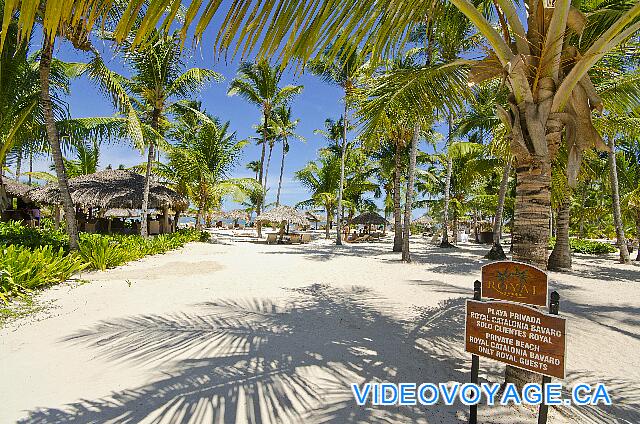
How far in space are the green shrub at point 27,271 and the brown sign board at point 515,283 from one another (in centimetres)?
677

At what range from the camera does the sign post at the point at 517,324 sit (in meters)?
2.42

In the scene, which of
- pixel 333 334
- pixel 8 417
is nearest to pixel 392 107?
pixel 333 334

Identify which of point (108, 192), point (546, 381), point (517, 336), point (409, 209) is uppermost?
point (108, 192)

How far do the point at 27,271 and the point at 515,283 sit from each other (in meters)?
7.71

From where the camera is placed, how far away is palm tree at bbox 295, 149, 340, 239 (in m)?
29.1

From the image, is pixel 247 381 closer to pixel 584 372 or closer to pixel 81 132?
pixel 584 372

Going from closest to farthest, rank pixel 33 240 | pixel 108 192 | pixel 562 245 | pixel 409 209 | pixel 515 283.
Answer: pixel 515 283 < pixel 33 240 < pixel 562 245 < pixel 409 209 < pixel 108 192

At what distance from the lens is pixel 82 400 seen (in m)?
2.90

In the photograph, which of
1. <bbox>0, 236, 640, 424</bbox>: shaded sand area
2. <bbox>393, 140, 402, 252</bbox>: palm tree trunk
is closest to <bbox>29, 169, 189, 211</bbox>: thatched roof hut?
<bbox>0, 236, 640, 424</bbox>: shaded sand area

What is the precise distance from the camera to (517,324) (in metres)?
2.59

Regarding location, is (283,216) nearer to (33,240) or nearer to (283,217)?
(283,217)

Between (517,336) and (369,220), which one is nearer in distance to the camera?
(517,336)

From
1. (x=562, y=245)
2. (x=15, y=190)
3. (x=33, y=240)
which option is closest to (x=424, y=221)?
(x=562, y=245)

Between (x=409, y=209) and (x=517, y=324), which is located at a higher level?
(x=409, y=209)
